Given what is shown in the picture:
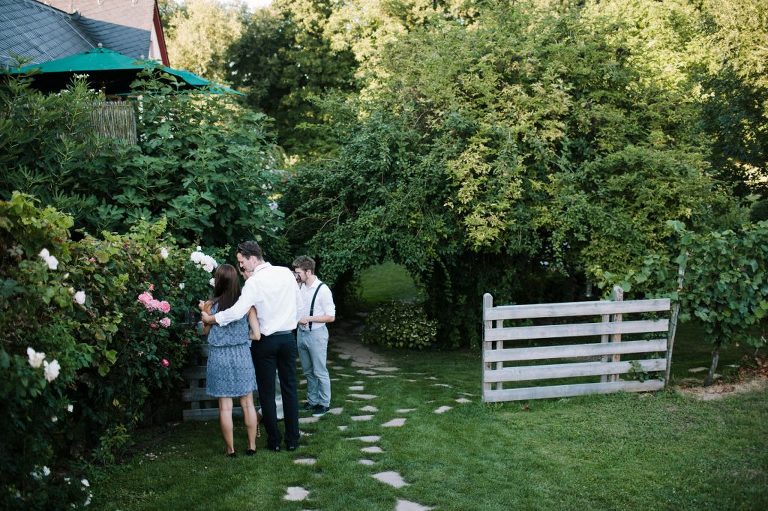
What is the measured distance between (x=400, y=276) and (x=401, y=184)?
38.9 feet

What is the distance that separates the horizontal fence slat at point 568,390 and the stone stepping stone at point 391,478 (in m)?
2.51

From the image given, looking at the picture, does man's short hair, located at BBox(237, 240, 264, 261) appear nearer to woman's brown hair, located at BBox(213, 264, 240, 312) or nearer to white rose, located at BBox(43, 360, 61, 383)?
woman's brown hair, located at BBox(213, 264, 240, 312)

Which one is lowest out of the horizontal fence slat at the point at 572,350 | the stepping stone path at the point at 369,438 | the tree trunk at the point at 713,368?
the stepping stone path at the point at 369,438

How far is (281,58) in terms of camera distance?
101 feet

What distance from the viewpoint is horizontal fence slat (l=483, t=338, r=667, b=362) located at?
7988 mm

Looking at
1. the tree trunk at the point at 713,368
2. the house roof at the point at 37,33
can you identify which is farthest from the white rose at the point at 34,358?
the house roof at the point at 37,33

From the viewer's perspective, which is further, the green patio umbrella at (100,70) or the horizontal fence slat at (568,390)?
the green patio umbrella at (100,70)

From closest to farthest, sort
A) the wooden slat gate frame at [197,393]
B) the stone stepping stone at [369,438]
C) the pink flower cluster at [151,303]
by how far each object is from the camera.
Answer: the pink flower cluster at [151,303]
the stone stepping stone at [369,438]
the wooden slat gate frame at [197,393]

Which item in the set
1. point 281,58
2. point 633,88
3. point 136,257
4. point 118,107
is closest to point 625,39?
point 633,88

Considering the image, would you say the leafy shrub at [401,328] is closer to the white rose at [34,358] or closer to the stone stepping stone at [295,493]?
the stone stepping stone at [295,493]

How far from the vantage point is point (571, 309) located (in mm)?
8109

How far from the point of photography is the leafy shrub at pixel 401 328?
1383 cm

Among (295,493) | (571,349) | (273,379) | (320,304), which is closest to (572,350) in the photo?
(571,349)

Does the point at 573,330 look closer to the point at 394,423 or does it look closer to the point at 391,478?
the point at 394,423
